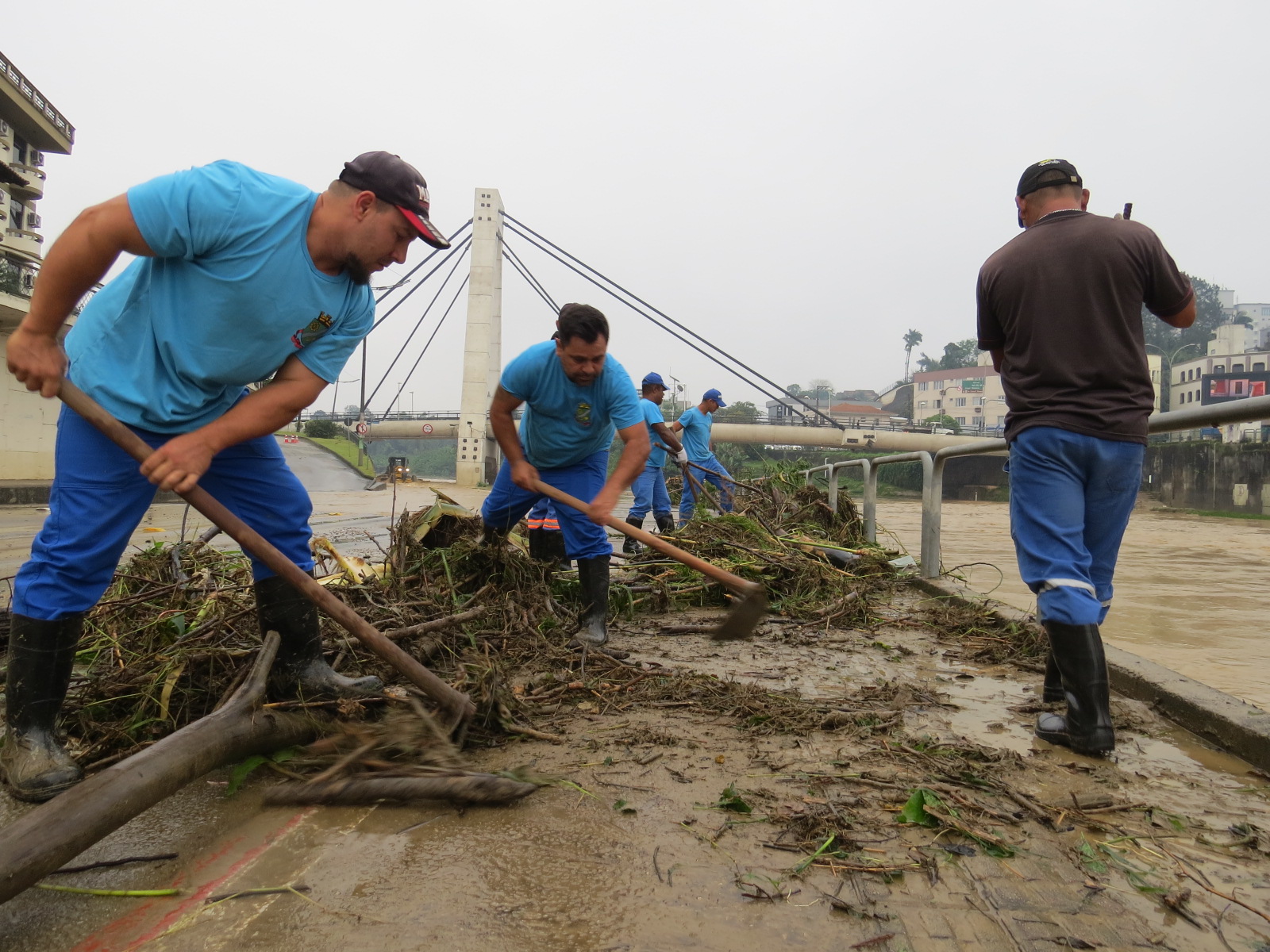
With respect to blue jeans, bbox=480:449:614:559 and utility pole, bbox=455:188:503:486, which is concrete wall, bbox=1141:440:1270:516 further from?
blue jeans, bbox=480:449:614:559

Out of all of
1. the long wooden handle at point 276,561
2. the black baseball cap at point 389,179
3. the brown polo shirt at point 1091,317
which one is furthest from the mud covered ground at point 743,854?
the black baseball cap at point 389,179

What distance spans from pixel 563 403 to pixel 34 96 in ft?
118

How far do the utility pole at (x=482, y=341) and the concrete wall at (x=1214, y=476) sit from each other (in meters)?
23.2

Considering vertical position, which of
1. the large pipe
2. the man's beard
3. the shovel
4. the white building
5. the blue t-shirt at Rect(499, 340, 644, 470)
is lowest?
the shovel

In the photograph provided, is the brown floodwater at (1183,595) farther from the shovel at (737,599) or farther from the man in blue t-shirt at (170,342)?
the man in blue t-shirt at (170,342)

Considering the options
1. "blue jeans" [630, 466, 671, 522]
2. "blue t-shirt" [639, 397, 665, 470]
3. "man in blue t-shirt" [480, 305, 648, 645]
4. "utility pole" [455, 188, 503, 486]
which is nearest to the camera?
"man in blue t-shirt" [480, 305, 648, 645]

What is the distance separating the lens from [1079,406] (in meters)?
2.40

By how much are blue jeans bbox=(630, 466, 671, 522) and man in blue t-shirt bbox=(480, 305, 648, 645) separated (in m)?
3.85

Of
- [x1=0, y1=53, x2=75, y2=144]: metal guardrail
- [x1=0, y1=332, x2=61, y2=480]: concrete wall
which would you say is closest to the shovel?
[x1=0, y1=332, x2=61, y2=480]: concrete wall

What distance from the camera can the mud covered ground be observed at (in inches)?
53.4

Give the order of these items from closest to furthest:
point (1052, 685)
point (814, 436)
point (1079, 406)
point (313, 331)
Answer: point (313, 331), point (1079, 406), point (1052, 685), point (814, 436)

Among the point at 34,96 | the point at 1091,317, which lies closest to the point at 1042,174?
the point at 1091,317

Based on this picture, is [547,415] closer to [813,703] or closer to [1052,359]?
[813,703]

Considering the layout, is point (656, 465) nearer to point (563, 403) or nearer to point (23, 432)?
point (563, 403)
